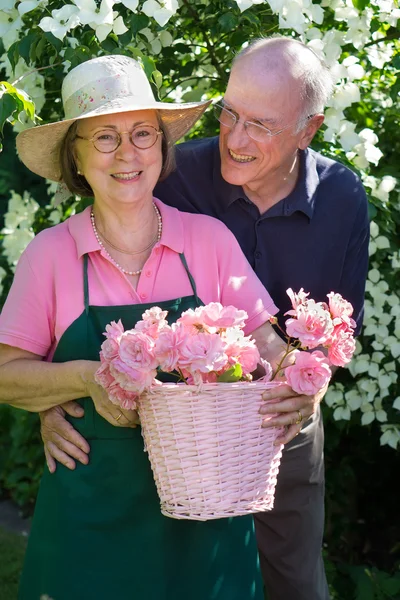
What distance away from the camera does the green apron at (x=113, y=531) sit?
2.51m

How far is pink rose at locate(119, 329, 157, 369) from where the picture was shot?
212cm

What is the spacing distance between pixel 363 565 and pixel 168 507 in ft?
7.78

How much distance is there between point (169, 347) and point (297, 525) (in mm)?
1436

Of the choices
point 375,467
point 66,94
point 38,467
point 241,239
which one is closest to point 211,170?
point 241,239

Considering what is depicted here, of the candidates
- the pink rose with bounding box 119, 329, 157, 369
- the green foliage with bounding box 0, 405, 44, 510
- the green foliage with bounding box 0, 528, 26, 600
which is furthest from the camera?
the green foliage with bounding box 0, 405, 44, 510

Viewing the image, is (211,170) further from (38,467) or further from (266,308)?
(38,467)

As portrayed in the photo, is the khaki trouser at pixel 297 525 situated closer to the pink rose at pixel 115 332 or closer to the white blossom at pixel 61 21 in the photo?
the pink rose at pixel 115 332

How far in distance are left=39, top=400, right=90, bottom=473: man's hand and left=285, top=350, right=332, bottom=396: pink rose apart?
616mm

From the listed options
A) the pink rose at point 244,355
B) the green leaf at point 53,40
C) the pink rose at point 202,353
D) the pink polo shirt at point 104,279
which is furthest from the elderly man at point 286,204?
the pink rose at point 202,353

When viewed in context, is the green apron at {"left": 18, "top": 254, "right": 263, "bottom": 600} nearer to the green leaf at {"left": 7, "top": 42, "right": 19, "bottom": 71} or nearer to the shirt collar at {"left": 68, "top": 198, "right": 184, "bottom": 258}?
the shirt collar at {"left": 68, "top": 198, "right": 184, "bottom": 258}

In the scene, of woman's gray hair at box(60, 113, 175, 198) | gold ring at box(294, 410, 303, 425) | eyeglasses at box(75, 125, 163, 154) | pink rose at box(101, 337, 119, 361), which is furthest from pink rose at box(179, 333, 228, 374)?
woman's gray hair at box(60, 113, 175, 198)

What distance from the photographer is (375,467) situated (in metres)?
4.65

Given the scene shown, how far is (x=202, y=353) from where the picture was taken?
6.98ft

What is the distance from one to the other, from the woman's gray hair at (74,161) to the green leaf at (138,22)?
0.53 metres
